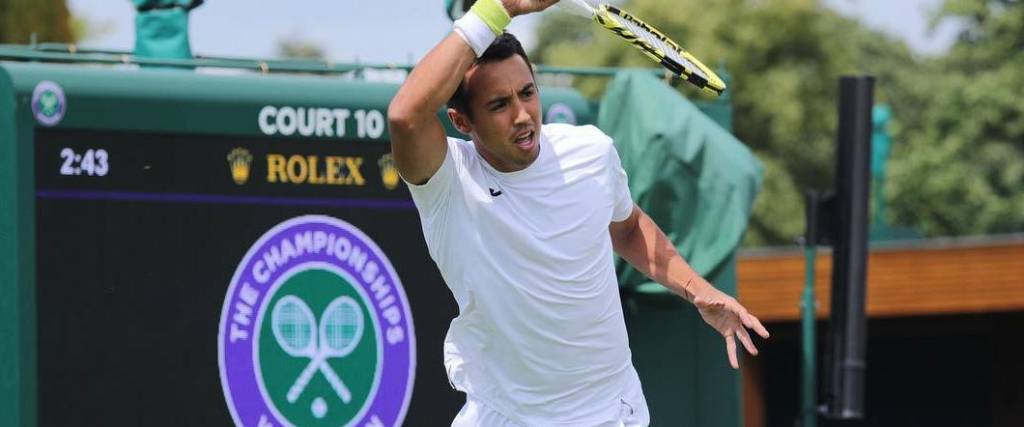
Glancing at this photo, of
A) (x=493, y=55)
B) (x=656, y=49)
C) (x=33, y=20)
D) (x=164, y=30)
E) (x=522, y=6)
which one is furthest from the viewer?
(x=33, y=20)

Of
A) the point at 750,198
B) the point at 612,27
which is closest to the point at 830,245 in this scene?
the point at 750,198

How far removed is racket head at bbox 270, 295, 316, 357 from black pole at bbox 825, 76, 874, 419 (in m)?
3.76

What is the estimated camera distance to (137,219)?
6.64 metres

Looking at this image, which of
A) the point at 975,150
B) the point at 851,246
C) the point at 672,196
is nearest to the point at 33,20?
the point at 851,246

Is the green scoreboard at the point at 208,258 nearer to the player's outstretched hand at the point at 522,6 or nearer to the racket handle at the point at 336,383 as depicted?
the racket handle at the point at 336,383

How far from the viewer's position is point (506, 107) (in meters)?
4.73

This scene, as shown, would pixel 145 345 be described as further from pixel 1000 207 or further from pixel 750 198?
pixel 1000 207

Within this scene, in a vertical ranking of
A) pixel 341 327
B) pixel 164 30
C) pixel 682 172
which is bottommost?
pixel 341 327

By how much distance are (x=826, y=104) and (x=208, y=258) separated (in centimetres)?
3818

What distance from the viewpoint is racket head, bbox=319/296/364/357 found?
704cm

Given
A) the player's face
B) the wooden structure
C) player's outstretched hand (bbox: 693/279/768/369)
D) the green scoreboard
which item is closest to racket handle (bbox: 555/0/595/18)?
the player's face

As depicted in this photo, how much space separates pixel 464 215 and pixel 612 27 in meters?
0.65

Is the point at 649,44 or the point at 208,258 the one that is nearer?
the point at 649,44

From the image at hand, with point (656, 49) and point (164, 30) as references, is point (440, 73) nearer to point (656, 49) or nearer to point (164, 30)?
point (656, 49)
